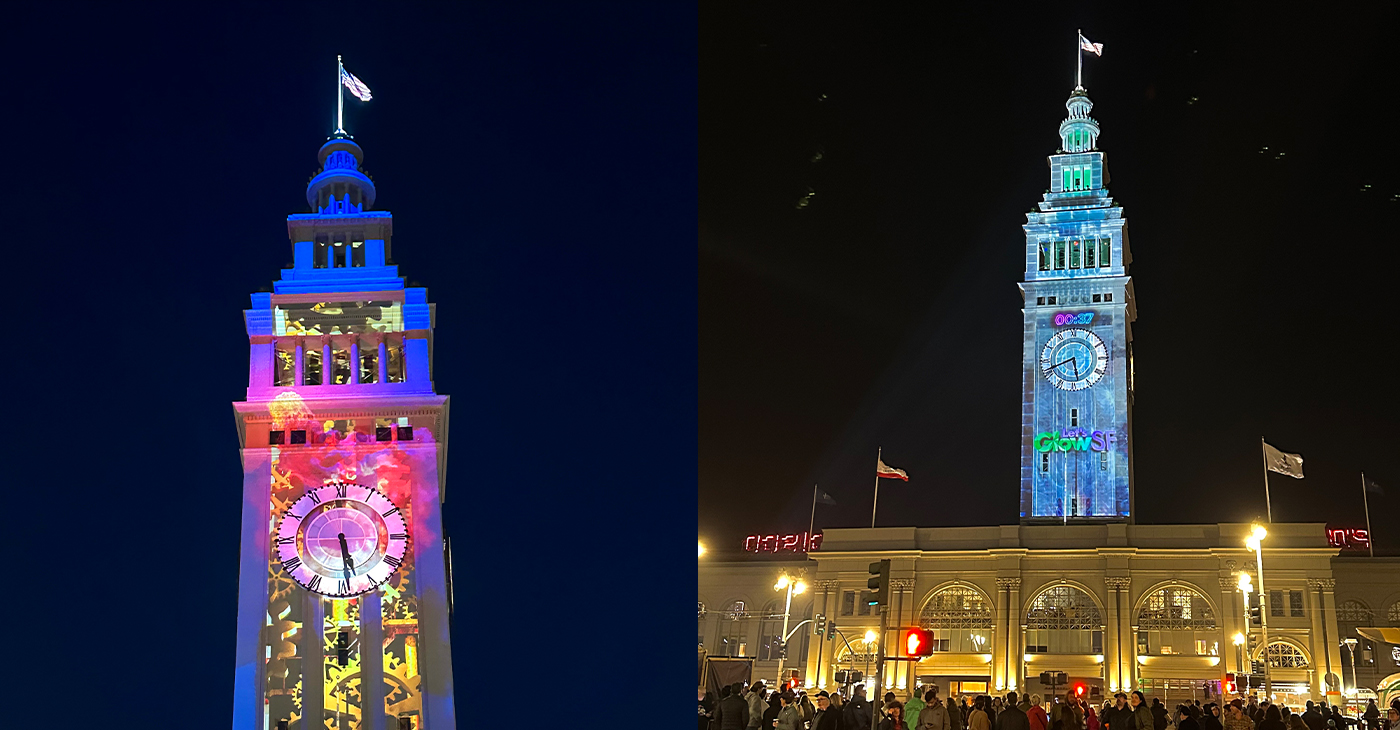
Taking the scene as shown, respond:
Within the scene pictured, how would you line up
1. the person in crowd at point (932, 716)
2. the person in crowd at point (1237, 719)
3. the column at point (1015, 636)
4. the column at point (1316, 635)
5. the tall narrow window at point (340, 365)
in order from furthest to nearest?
the column at point (1015, 636) < the column at point (1316, 635) < the tall narrow window at point (340, 365) < the person in crowd at point (1237, 719) < the person in crowd at point (932, 716)

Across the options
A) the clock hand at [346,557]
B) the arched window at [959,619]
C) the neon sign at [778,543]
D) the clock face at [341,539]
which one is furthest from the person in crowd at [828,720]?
the neon sign at [778,543]

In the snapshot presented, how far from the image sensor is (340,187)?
57.2 m

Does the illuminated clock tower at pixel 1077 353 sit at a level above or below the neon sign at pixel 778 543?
→ above

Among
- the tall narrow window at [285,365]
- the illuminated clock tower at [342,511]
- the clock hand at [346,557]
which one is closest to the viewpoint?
the illuminated clock tower at [342,511]

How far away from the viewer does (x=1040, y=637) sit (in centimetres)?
8850

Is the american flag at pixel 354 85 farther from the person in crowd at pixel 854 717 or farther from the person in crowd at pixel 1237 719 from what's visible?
the person in crowd at pixel 1237 719

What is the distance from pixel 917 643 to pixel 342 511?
29.6m

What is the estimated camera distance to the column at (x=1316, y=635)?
8100 centimetres

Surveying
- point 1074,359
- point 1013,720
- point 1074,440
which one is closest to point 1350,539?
point 1074,440

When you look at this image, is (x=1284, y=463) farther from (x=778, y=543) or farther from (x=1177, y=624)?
(x=778, y=543)

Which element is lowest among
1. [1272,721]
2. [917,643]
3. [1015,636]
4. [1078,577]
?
[1272,721]

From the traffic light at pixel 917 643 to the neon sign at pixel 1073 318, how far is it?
258ft

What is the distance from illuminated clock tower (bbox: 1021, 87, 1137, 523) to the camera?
312 feet

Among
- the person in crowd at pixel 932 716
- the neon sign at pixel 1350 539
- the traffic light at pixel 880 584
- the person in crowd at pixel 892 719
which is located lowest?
the person in crowd at pixel 892 719
